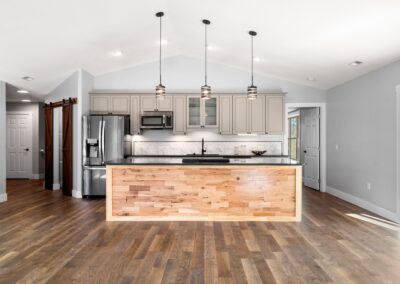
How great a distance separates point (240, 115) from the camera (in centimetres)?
672

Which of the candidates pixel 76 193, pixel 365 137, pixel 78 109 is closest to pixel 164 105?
pixel 78 109

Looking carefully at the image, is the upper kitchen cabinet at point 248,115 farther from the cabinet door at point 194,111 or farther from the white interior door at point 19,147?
the white interior door at point 19,147

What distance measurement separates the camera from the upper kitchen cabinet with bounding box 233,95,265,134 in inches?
264

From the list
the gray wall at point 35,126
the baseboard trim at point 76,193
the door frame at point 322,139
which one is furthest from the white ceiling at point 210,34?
the gray wall at point 35,126

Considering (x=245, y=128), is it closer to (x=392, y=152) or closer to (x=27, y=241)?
(x=392, y=152)

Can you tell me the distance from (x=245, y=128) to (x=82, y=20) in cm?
386

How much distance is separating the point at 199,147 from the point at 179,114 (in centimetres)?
92

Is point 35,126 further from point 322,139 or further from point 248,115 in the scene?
point 322,139

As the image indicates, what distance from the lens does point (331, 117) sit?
675 cm

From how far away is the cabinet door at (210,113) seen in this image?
674 centimetres

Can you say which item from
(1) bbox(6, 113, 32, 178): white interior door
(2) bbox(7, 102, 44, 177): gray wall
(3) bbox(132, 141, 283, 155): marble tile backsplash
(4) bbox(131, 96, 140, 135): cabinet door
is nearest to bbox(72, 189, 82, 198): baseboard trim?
(3) bbox(132, 141, 283, 155): marble tile backsplash

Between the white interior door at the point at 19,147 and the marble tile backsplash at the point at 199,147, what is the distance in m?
4.41

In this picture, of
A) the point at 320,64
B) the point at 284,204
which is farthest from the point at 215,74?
the point at 284,204

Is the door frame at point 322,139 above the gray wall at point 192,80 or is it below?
below
